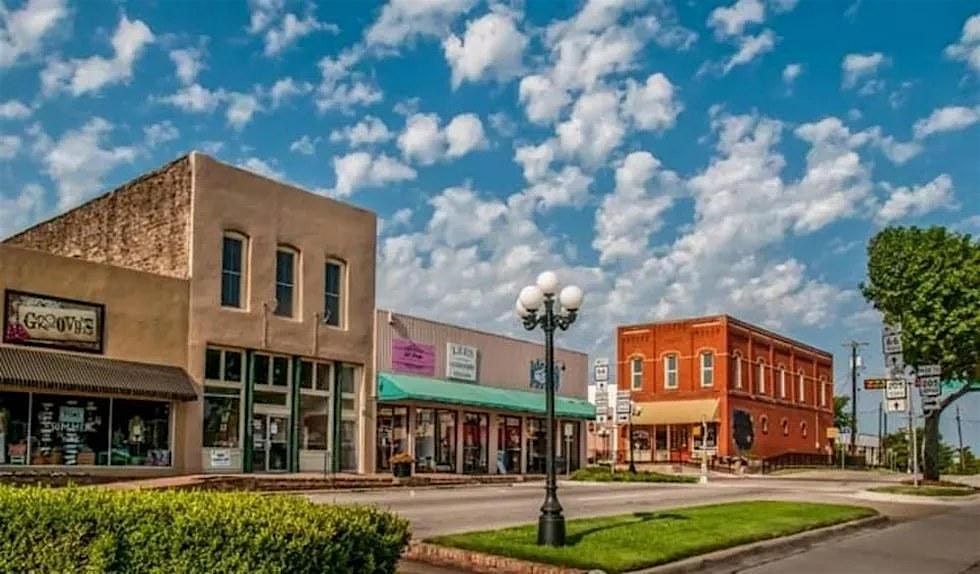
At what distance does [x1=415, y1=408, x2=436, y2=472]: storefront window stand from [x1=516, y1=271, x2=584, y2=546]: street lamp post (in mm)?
26610

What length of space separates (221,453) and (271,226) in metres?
7.50

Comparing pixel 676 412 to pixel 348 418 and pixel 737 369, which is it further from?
pixel 348 418

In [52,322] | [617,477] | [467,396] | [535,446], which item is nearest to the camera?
[52,322]

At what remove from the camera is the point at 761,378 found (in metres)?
71.5

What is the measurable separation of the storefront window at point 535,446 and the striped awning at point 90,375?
69.6ft

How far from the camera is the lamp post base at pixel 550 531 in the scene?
14876 millimetres

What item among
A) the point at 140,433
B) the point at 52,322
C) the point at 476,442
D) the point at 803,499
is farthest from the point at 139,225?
the point at 803,499

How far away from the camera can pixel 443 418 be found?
144 ft

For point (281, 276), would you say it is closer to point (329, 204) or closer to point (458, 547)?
point (329, 204)

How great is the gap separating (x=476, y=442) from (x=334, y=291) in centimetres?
1088

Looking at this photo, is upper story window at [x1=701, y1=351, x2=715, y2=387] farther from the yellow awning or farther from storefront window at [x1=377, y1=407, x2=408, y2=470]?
storefront window at [x1=377, y1=407, x2=408, y2=470]

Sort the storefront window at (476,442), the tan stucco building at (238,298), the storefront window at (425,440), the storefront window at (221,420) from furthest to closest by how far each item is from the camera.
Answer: the storefront window at (476,442), the storefront window at (425,440), the storefront window at (221,420), the tan stucco building at (238,298)

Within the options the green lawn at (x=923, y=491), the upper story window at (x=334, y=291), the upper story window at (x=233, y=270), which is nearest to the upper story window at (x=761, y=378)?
the green lawn at (x=923, y=491)

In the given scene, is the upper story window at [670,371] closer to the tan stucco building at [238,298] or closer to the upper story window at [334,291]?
the tan stucco building at [238,298]
